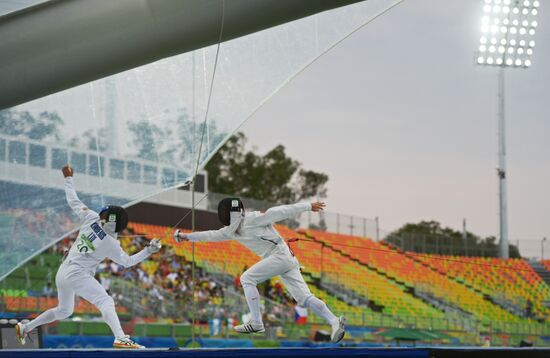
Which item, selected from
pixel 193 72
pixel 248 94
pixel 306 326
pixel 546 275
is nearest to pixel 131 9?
pixel 193 72

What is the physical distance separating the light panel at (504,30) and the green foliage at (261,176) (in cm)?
2370

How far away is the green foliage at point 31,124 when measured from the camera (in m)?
10.7

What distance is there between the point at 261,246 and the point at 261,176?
4932cm

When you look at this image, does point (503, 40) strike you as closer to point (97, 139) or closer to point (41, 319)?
point (97, 139)

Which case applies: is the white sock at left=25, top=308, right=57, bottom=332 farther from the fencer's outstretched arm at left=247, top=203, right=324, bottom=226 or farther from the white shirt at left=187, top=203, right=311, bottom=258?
the fencer's outstretched arm at left=247, top=203, right=324, bottom=226

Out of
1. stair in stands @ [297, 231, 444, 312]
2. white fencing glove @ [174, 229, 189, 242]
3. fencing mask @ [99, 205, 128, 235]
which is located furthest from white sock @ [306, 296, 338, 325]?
stair in stands @ [297, 231, 444, 312]

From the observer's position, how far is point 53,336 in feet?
54.1

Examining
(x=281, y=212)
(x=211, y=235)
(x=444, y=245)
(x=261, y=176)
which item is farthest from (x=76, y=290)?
(x=261, y=176)

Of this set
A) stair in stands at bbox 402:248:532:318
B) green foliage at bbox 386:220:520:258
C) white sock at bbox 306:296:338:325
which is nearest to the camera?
white sock at bbox 306:296:338:325

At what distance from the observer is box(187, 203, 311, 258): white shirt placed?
9.58m

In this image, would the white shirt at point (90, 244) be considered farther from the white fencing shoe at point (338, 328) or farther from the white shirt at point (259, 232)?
the white fencing shoe at point (338, 328)

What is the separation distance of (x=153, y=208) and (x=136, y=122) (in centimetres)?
2326

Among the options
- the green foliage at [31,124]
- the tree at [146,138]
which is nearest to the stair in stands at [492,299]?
Result: the tree at [146,138]

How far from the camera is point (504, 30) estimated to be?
3641 cm
